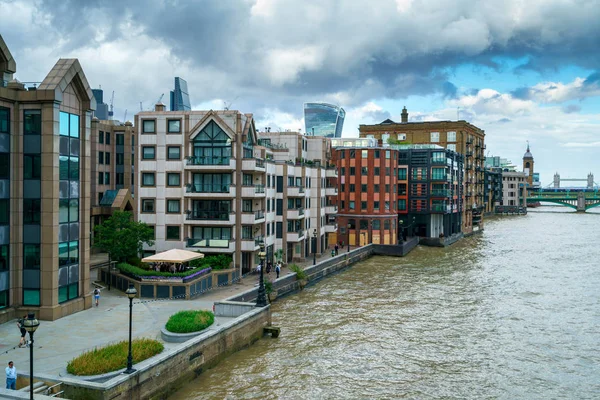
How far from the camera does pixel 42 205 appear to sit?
3300cm

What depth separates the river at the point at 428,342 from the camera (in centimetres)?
2762

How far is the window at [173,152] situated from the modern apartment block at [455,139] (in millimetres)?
68331

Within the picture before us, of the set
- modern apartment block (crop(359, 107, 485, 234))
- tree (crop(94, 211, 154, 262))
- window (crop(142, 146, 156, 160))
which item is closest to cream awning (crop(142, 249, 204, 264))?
tree (crop(94, 211, 154, 262))

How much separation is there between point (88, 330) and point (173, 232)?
20951mm

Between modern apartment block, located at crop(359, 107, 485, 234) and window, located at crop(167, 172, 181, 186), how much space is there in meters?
68.6

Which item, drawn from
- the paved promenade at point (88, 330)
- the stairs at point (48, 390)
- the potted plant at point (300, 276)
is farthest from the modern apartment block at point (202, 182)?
the stairs at point (48, 390)

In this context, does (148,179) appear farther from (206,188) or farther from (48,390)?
(48,390)

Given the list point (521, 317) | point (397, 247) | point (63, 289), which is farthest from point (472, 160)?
point (63, 289)

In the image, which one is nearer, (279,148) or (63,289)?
(63,289)

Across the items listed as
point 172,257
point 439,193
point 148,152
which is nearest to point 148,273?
point 172,257

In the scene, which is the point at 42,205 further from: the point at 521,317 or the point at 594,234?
the point at 594,234

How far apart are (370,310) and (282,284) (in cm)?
815

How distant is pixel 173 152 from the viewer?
51.2 metres

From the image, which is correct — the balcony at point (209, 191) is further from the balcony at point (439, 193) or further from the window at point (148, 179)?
the balcony at point (439, 193)
